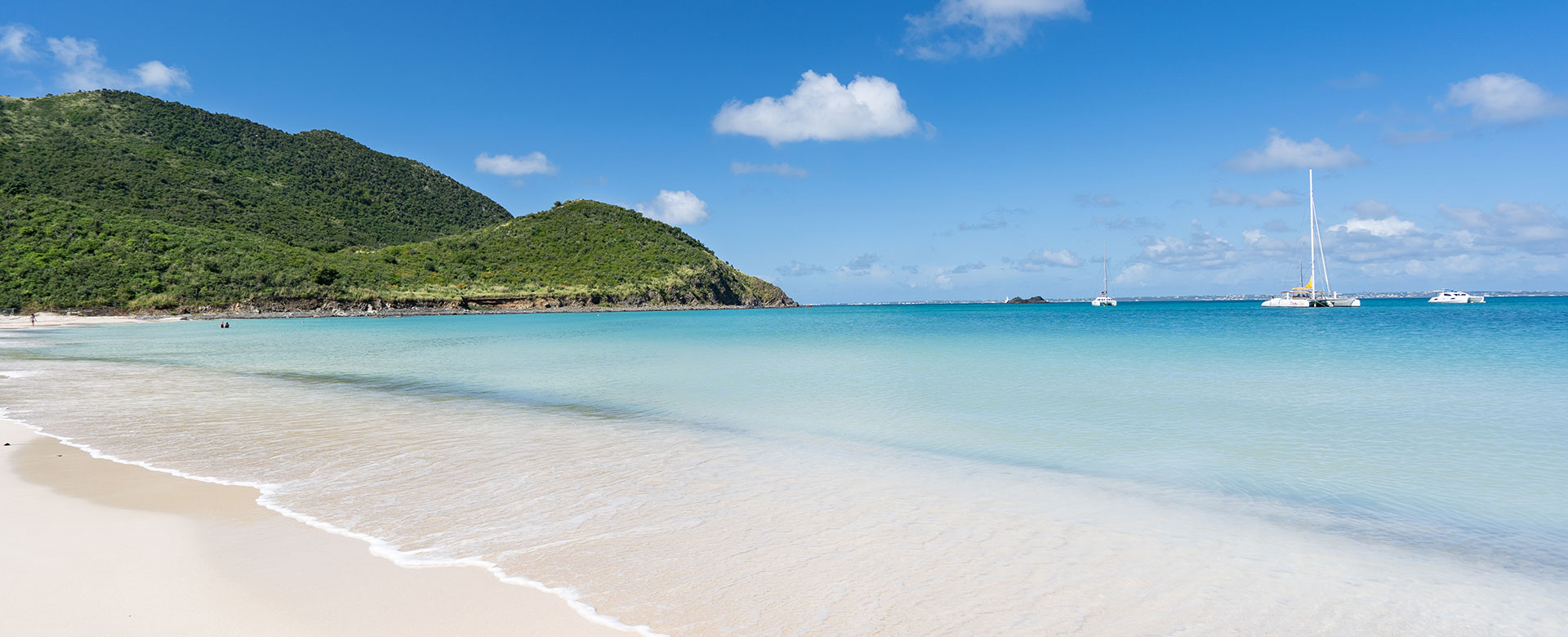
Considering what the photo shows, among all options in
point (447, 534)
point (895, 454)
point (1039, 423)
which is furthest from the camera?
point (1039, 423)

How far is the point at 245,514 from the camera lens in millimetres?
5309

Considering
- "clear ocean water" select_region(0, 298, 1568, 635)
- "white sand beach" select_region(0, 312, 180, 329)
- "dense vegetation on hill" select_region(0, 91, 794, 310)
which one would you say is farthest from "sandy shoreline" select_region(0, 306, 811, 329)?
"clear ocean water" select_region(0, 298, 1568, 635)

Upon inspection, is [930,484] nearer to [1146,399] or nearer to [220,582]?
[220,582]

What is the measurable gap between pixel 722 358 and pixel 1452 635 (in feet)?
63.8

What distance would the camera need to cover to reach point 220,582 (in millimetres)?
3889

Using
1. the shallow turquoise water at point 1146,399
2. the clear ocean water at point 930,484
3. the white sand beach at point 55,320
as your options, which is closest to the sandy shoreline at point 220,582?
the clear ocean water at point 930,484

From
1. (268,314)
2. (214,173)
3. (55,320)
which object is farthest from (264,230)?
(55,320)

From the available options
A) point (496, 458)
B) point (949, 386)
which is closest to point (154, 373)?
point (496, 458)

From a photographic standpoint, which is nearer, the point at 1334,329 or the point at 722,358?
the point at 722,358

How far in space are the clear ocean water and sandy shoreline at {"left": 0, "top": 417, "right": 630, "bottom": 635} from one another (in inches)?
11.5

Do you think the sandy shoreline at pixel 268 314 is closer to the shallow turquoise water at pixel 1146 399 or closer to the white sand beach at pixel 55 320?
the white sand beach at pixel 55 320

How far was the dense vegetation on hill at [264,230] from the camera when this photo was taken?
204 feet

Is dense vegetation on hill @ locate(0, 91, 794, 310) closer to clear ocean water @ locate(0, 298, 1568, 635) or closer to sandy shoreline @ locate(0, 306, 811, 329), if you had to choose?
sandy shoreline @ locate(0, 306, 811, 329)

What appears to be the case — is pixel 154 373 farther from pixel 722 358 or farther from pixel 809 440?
pixel 809 440
